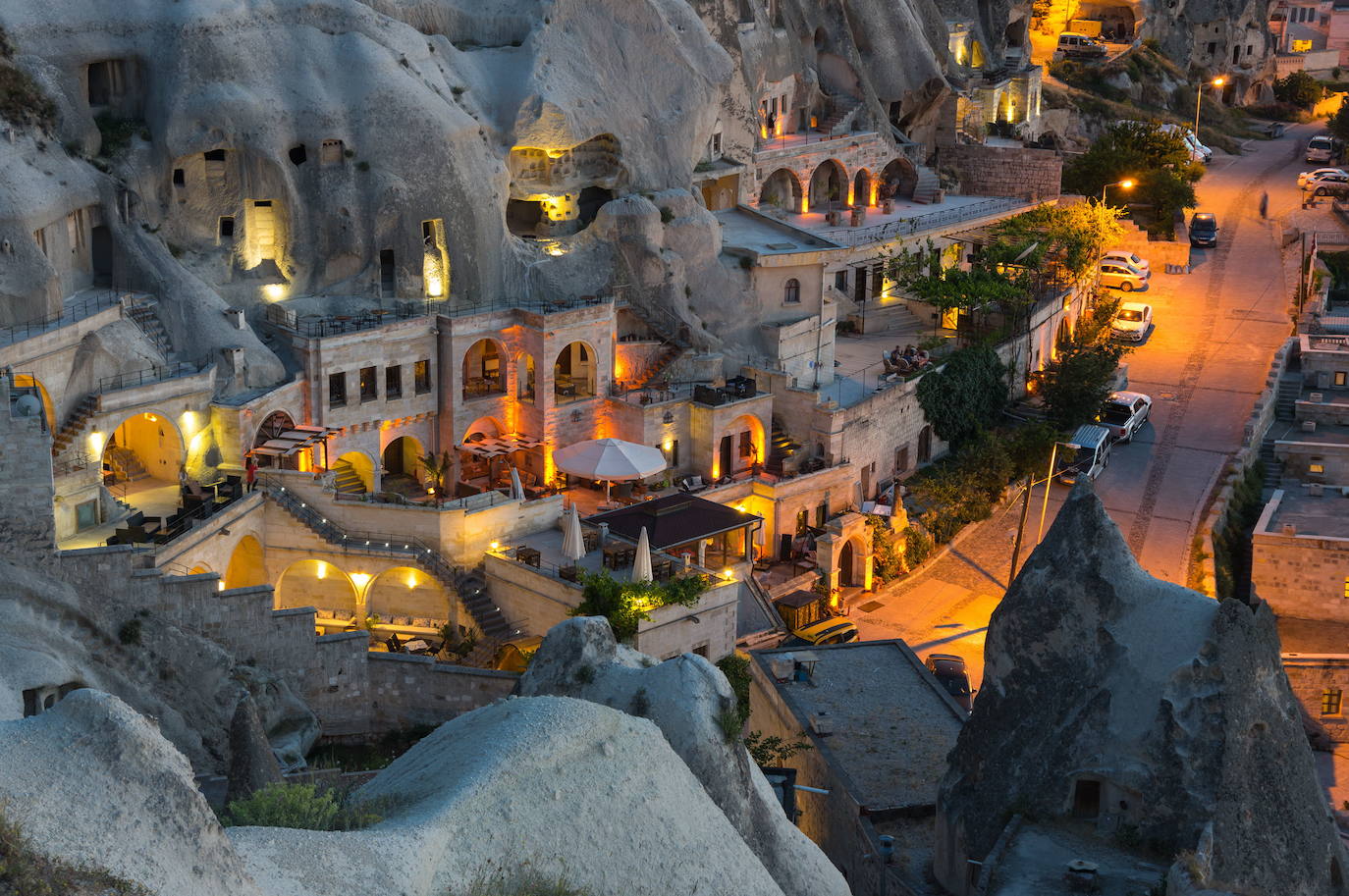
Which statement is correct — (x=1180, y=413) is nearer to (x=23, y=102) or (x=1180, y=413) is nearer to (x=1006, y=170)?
(x=1006, y=170)

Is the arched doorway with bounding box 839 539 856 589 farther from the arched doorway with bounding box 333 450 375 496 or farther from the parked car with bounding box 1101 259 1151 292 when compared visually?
the parked car with bounding box 1101 259 1151 292

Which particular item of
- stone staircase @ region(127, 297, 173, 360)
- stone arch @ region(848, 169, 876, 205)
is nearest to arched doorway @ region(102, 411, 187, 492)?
stone staircase @ region(127, 297, 173, 360)

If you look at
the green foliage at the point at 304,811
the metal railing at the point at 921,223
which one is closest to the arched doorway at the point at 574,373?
the metal railing at the point at 921,223

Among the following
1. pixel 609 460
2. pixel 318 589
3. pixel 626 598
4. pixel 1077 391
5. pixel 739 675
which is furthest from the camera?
pixel 1077 391

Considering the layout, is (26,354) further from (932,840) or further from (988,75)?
(988,75)

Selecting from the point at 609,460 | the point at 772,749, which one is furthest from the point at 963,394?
the point at 772,749
